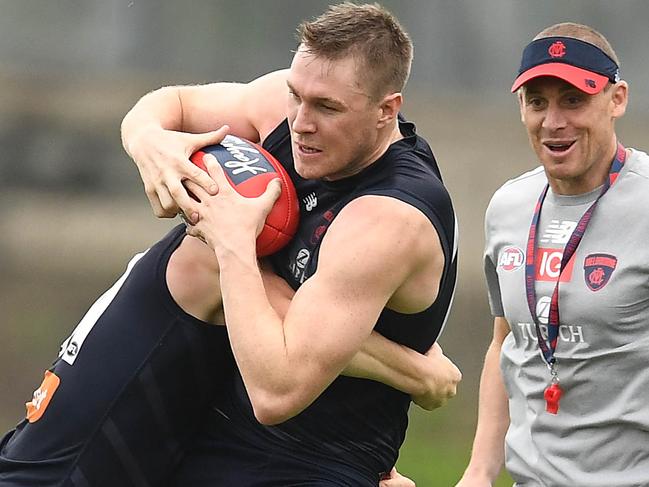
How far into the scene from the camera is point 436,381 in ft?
13.7

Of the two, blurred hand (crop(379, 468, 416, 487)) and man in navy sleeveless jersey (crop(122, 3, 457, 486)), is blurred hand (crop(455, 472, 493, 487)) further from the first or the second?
man in navy sleeveless jersey (crop(122, 3, 457, 486))

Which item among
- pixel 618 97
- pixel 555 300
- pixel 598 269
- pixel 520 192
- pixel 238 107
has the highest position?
pixel 618 97

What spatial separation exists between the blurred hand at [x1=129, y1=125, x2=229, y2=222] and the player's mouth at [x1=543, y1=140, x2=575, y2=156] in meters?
0.94

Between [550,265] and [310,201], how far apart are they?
2.48 ft

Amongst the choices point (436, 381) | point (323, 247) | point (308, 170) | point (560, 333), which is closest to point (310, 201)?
point (308, 170)

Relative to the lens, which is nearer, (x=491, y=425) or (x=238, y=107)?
(x=238, y=107)

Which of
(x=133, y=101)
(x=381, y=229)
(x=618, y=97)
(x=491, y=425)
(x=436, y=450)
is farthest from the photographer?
(x=133, y=101)

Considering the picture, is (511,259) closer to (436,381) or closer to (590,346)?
(590,346)

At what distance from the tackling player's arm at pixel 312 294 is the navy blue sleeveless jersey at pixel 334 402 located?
12 centimetres

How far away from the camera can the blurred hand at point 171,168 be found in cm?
389

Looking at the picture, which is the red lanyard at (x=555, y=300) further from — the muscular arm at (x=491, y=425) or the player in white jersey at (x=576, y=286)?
the muscular arm at (x=491, y=425)

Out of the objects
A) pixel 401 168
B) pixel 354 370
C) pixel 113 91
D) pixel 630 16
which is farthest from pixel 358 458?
pixel 113 91

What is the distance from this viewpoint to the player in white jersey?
421 centimetres

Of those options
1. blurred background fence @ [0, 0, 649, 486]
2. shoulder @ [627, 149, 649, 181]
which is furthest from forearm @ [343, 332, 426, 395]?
blurred background fence @ [0, 0, 649, 486]
